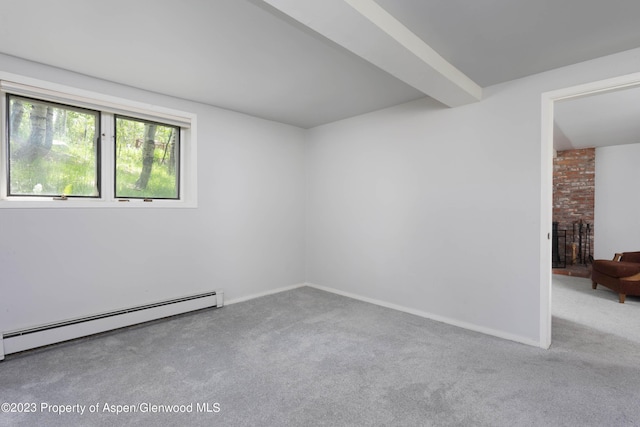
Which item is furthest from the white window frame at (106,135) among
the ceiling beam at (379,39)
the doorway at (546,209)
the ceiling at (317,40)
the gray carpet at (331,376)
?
the doorway at (546,209)

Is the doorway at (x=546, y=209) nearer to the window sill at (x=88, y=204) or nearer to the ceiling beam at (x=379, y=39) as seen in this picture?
the ceiling beam at (x=379, y=39)

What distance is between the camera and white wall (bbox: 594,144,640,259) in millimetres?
5691

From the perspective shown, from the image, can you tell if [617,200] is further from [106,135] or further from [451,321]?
[106,135]

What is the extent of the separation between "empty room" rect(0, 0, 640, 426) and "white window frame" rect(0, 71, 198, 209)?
0.02 m

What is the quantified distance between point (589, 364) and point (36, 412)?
378 cm

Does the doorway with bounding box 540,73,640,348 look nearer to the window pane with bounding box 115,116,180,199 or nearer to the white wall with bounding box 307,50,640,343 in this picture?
the white wall with bounding box 307,50,640,343

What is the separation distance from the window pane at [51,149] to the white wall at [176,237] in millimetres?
267

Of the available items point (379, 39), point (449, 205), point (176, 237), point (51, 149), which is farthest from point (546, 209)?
point (51, 149)

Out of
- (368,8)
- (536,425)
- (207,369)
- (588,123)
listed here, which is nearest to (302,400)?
(207,369)

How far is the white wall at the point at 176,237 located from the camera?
2.63m

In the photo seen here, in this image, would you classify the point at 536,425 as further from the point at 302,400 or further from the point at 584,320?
the point at 584,320

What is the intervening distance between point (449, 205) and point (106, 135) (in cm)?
359

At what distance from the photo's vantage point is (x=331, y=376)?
2.18m

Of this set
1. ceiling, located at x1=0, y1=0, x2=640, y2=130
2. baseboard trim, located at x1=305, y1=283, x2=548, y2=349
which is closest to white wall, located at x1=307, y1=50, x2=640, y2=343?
baseboard trim, located at x1=305, y1=283, x2=548, y2=349
